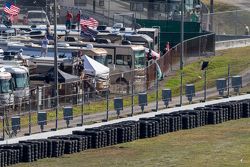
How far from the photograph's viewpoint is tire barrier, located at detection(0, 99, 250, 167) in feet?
116

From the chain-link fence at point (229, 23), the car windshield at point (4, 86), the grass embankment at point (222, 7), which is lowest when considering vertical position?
the car windshield at point (4, 86)

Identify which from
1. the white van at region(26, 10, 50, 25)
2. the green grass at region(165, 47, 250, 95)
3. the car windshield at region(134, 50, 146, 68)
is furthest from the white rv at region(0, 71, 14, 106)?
the white van at region(26, 10, 50, 25)

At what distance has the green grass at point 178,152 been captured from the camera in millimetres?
35094

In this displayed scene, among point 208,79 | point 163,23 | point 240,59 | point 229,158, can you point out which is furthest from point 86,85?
point 163,23

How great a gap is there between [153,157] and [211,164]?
8.32 ft

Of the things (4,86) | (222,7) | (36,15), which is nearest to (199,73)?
(4,86)

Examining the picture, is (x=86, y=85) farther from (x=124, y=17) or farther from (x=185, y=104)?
(x=124, y=17)

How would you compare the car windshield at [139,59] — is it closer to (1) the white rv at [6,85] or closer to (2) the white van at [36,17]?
(1) the white rv at [6,85]

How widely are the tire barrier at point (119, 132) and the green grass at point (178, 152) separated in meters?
0.32

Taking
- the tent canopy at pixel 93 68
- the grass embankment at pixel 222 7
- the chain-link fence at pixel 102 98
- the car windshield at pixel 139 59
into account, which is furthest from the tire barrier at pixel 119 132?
the grass embankment at pixel 222 7

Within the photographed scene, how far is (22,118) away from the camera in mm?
42531

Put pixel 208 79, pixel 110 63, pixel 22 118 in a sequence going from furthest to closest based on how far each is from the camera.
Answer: pixel 110 63 → pixel 208 79 → pixel 22 118

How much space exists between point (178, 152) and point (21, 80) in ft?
56.7

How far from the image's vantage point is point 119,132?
40.0 meters
